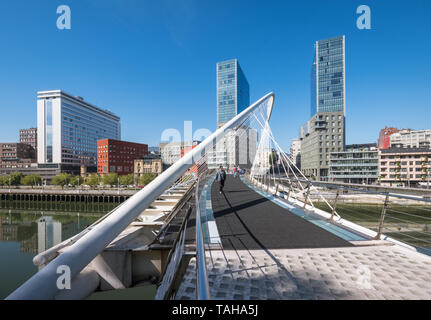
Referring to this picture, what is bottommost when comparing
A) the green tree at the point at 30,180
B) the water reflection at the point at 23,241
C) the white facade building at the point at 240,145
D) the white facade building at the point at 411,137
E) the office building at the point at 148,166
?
the water reflection at the point at 23,241

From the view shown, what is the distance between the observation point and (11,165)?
82.4 metres

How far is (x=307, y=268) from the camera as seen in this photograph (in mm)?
2918

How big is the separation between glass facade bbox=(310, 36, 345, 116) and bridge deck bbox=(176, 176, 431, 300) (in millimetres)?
97743

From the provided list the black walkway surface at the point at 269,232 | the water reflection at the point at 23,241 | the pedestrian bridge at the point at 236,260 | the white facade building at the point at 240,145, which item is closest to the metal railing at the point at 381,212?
the pedestrian bridge at the point at 236,260

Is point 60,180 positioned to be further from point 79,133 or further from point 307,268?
point 307,268

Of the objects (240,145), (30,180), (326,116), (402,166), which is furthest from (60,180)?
(402,166)

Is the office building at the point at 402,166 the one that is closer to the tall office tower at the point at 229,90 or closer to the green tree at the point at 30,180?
the tall office tower at the point at 229,90

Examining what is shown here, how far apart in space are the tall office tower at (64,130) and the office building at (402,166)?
345ft

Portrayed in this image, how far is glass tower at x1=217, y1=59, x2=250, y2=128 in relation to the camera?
123 metres

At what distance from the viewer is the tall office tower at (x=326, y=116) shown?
58.1m

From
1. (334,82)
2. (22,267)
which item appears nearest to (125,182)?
(22,267)
